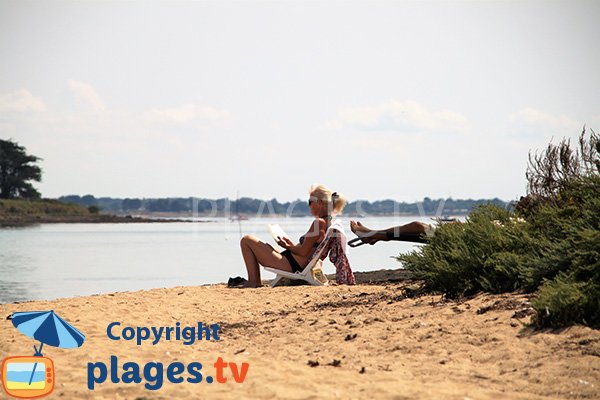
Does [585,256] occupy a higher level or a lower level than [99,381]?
higher

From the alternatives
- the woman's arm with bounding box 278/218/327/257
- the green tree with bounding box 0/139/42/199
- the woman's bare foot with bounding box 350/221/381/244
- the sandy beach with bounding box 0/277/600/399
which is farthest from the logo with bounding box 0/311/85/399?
the green tree with bounding box 0/139/42/199

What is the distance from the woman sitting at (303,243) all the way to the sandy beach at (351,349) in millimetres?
1336

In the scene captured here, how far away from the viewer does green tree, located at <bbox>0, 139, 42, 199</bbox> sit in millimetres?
90250

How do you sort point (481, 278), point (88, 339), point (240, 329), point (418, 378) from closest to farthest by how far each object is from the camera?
1. point (418, 378)
2. point (88, 339)
3. point (240, 329)
4. point (481, 278)

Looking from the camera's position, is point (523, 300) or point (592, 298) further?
point (523, 300)

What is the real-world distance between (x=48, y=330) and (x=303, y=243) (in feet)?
16.6

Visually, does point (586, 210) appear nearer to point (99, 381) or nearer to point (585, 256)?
point (585, 256)

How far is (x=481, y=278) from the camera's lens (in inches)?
378

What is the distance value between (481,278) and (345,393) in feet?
12.8

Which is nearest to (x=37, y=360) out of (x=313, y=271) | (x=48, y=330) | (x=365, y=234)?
(x=48, y=330)

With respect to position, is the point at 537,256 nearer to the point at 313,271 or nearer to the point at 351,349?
the point at 351,349

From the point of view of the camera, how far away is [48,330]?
7.52 meters

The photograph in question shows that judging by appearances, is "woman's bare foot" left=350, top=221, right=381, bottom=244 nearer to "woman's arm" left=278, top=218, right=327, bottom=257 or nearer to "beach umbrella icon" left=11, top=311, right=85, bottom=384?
"woman's arm" left=278, top=218, right=327, bottom=257

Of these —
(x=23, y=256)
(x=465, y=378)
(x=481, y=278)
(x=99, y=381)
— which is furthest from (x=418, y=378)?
(x=23, y=256)
